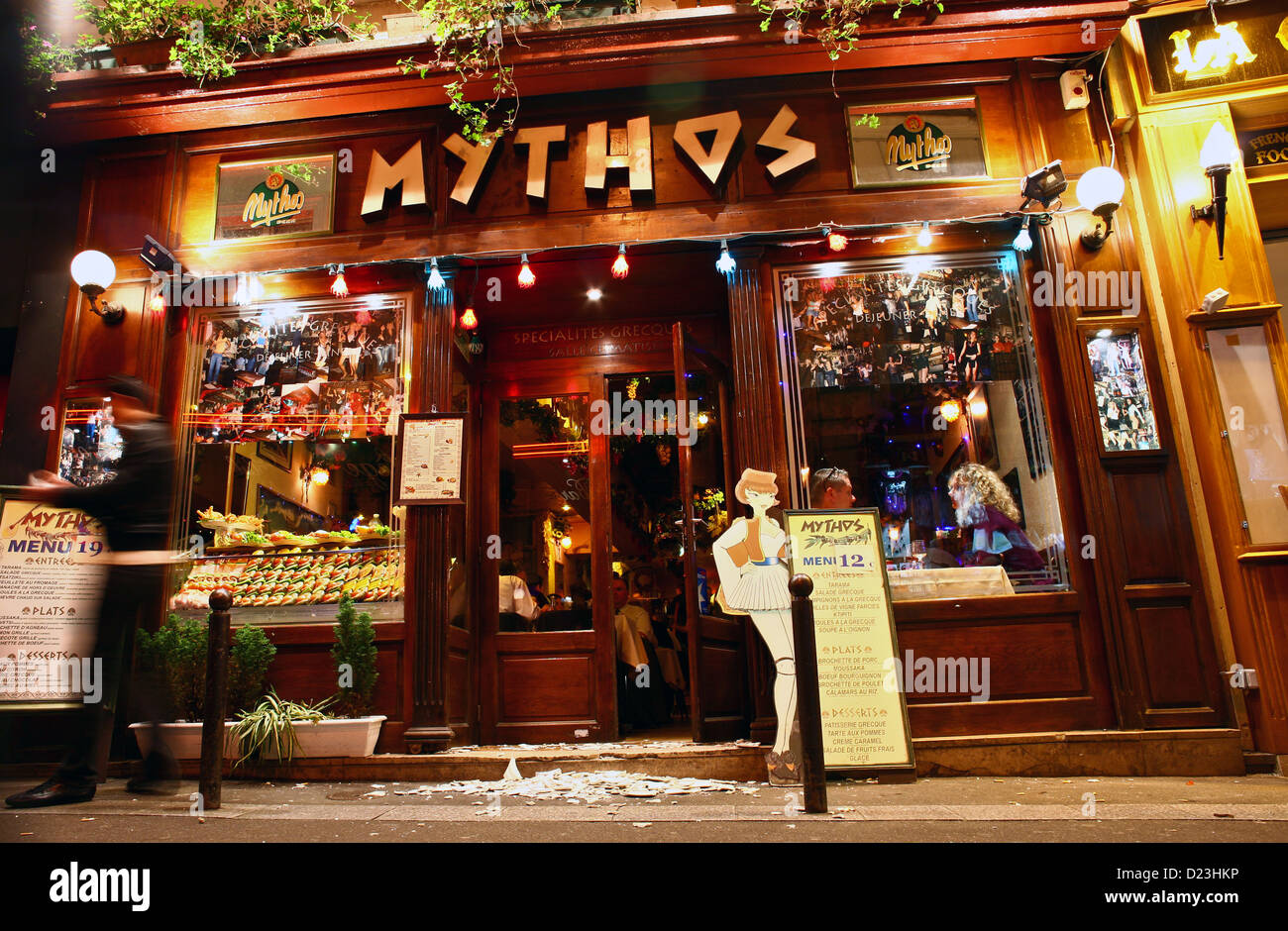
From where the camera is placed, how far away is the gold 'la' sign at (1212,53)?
20.2ft

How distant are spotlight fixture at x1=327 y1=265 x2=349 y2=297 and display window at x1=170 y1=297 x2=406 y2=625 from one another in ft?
0.51

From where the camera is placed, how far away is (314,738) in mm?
5508

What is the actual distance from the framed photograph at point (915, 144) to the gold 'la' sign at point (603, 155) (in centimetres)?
44

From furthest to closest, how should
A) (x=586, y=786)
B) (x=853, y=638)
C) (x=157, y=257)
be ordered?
(x=157, y=257)
(x=853, y=638)
(x=586, y=786)

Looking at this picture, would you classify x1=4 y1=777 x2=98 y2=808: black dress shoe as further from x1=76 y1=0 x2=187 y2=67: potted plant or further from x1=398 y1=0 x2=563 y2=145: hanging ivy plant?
x1=76 y1=0 x2=187 y2=67: potted plant

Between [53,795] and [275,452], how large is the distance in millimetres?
3104

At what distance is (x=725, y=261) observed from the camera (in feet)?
20.9

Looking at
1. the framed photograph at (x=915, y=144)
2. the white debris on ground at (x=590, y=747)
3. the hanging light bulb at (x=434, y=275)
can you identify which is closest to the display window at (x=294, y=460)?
the hanging light bulb at (x=434, y=275)

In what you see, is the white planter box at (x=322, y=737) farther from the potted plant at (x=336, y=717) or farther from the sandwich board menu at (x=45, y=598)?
the sandwich board menu at (x=45, y=598)

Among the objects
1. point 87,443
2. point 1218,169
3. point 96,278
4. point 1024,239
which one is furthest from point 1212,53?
point 87,443

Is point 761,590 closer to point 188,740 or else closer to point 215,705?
point 215,705

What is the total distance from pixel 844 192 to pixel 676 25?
189 cm
